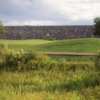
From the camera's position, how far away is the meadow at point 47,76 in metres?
12.8

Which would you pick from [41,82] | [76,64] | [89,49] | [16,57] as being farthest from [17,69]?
[89,49]

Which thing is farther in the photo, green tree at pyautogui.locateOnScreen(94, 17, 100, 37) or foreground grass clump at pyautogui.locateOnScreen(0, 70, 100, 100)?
green tree at pyautogui.locateOnScreen(94, 17, 100, 37)

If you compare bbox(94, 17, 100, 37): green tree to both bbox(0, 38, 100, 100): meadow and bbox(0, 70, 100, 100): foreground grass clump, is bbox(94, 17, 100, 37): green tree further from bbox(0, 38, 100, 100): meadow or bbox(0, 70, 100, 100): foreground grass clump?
bbox(0, 70, 100, 100): foreground grass clump

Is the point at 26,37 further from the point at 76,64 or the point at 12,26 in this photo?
the point at 76,64

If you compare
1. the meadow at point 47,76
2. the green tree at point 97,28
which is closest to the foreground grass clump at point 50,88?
the meadow at point 47,76

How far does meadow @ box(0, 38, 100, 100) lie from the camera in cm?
1283

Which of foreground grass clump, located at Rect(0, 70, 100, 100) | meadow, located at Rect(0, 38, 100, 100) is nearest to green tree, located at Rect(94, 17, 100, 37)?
meadow, located at Rect(0, 38, 100, 100)

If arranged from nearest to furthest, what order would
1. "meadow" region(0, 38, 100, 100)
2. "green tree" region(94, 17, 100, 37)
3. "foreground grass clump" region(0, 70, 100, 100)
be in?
"foreground grass clump" region(0, 70, 100, 100) → "meadow" region(0, 38, 100, 100) → "green tree" region(94, 17, 100, 37)

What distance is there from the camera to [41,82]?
686 inches

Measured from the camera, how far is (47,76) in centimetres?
2030

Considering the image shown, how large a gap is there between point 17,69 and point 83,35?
41.7 meters

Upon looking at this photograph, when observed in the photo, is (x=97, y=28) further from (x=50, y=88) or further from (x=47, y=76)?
(x=50, y=88)

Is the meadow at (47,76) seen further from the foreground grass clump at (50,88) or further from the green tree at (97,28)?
the green tree at (97,28)

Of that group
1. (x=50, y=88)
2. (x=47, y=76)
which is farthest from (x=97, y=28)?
(x=50, y=88)
